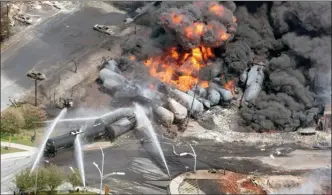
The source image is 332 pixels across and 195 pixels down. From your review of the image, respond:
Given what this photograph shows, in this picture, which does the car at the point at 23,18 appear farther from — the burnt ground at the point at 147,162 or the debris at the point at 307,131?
the debris at the point at 307,131

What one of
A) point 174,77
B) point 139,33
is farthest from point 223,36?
point 139,33

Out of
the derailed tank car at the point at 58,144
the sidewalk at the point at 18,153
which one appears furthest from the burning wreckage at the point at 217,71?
the sidewalk at the point at 18,153

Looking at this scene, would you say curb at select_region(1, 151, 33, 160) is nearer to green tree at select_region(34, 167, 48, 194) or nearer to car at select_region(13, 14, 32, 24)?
green tree at select_region(34, 167, 48, 194)

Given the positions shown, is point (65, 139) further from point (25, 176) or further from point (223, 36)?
point (223, 36)

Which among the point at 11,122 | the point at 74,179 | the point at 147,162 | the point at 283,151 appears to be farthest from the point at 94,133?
the point at 283,151

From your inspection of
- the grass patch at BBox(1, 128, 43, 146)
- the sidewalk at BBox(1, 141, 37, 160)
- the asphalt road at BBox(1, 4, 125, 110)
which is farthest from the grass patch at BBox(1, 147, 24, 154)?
the asphalt road at BBox(1, 4, 125, 110)

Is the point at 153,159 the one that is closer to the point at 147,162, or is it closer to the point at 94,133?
the point at 147,162
